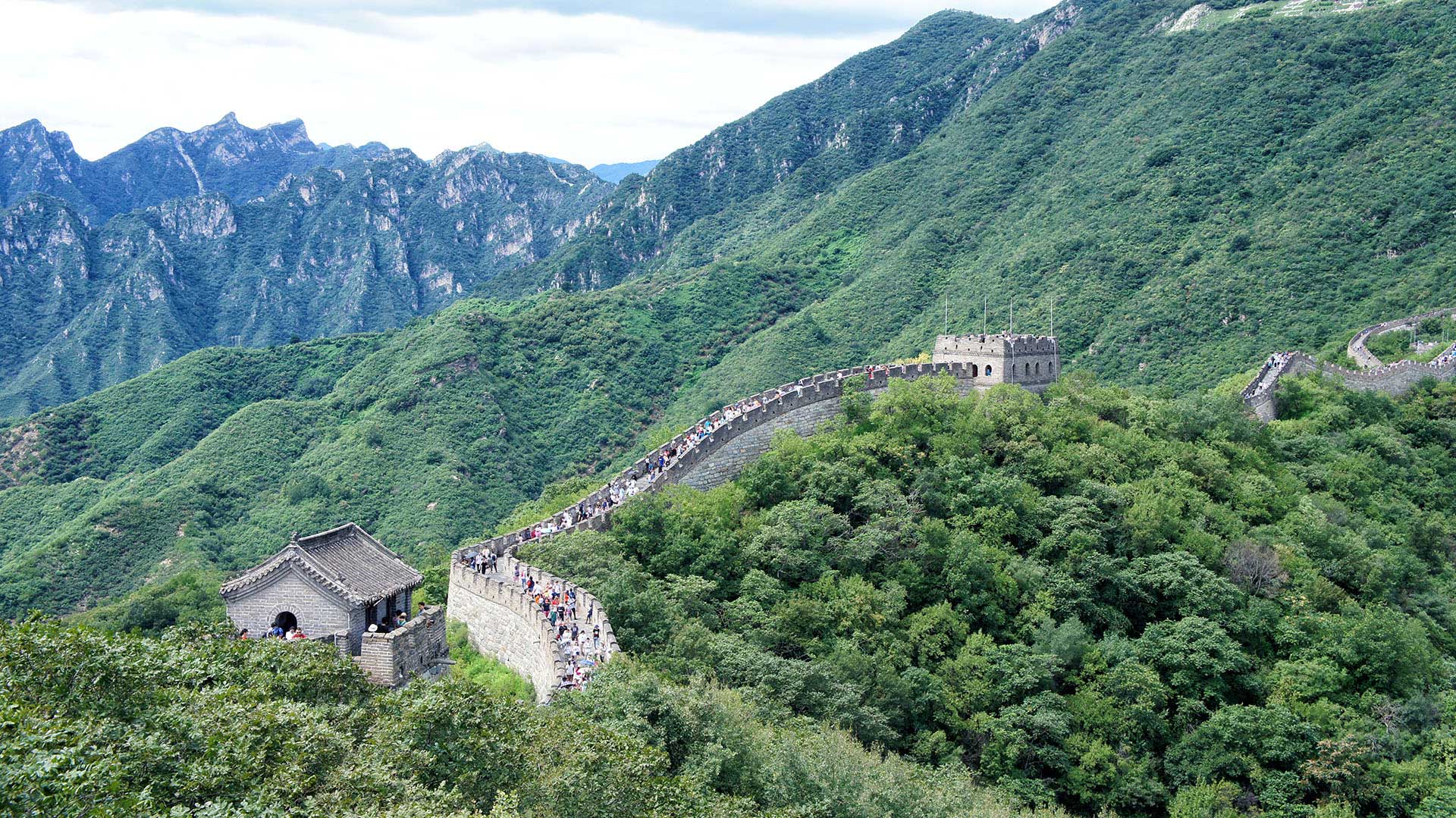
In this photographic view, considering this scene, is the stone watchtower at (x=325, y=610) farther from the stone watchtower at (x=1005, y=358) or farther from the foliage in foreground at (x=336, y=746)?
the stone watchtower at (x=1005, y=358)

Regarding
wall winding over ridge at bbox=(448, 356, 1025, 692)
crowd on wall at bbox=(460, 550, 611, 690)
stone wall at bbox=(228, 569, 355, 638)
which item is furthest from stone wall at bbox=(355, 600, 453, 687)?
crowd on wall at bbox=(460, 550, 611, 690)

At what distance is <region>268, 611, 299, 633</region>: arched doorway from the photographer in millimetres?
22266

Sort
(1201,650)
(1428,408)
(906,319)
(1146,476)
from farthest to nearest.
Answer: (906,319)
(1428,408)
(1146,476)
(1201,650)

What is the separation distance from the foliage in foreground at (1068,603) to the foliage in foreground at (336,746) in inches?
192

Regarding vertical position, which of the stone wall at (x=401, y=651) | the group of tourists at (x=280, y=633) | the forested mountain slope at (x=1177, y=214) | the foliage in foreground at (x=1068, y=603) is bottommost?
the foliage in foreground at (x=1068, y=603)

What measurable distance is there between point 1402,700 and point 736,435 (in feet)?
70.6

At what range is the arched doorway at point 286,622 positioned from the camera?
22.3 m

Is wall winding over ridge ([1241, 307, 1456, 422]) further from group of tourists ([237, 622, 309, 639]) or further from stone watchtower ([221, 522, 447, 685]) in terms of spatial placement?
group of tourists ([237, 622, 309, 639])

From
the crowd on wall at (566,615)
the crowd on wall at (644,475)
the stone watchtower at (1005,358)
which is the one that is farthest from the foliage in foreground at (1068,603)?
the crowd on wall at (644,475)

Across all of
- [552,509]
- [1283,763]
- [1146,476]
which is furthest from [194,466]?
[1283,763]

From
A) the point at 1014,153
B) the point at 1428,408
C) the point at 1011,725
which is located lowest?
the point at 1011,725

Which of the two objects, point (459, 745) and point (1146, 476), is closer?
point (459, 745)

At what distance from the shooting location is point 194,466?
108 meters

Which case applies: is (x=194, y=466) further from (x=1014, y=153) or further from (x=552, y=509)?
(x=1014, y=153)
